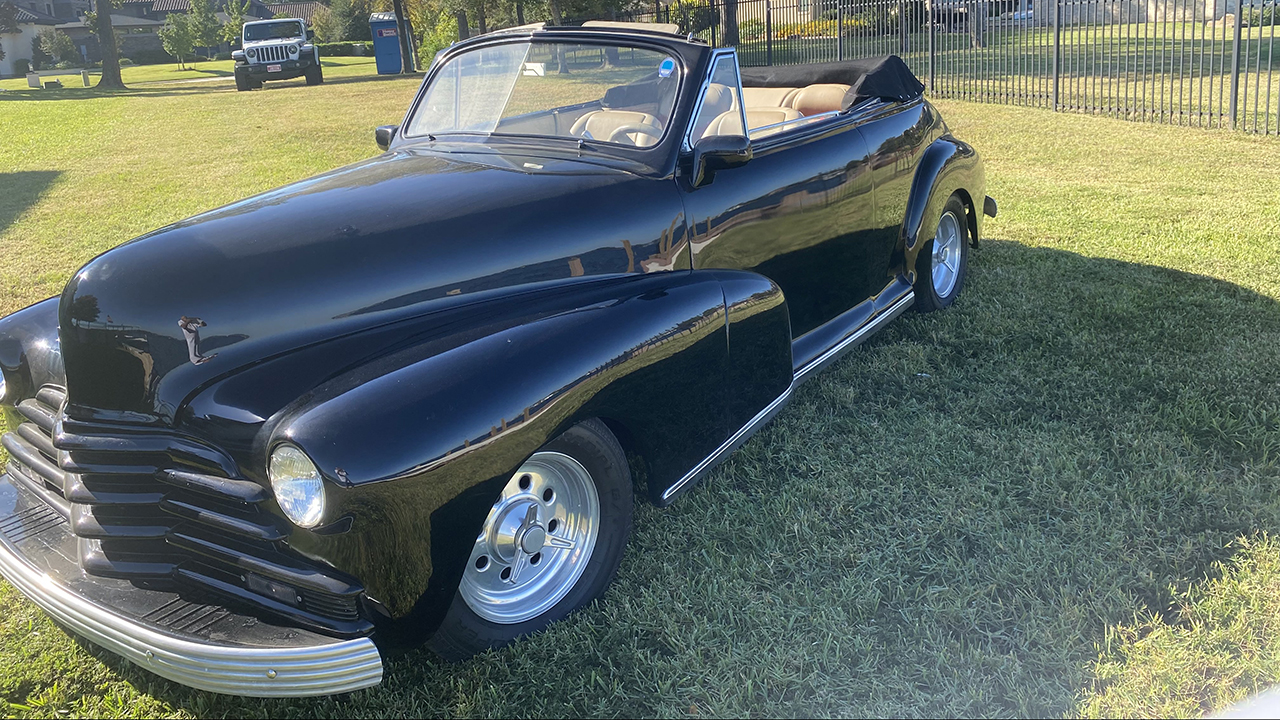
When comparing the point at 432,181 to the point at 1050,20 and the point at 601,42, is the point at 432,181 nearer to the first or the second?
the point at 601,42

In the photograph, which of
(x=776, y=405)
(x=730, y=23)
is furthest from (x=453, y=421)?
(x=730, y=23)

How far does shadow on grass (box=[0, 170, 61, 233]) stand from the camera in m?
9.62

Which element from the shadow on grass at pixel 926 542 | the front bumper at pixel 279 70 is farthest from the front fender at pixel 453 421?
the front bumper at pixel 279 70

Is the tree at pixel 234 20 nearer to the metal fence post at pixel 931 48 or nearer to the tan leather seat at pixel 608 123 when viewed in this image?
the metal fence post at pixel 931 48

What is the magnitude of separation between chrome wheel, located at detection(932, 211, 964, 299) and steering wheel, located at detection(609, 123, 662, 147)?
93.3 inches

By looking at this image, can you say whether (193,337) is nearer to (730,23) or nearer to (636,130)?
(636,130)

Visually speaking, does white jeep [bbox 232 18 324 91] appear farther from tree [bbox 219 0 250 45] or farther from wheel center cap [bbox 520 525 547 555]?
wheel center cap [bbox 520 525 547 555]

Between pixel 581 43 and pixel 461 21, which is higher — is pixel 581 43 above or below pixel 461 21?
below

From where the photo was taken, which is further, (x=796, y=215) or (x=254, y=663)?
(x=796, y=215)

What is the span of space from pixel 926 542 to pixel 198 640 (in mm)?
2254

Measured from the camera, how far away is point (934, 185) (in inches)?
192

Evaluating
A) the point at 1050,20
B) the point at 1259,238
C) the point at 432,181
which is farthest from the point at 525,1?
the point at 432,181

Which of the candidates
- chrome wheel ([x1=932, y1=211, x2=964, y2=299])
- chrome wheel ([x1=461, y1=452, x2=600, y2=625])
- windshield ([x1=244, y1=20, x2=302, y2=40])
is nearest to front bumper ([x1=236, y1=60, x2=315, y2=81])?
windshield ([x1=244, y1=20, x2=302, y2=40])

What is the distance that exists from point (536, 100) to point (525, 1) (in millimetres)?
24281
